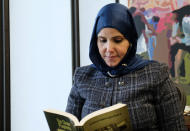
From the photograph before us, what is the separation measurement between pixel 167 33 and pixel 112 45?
1.87 metres

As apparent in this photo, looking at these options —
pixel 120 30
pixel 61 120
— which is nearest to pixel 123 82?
pixel 120 30

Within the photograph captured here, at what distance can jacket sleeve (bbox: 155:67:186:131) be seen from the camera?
1043mm

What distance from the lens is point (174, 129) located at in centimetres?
104

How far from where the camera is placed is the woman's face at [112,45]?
109 cm

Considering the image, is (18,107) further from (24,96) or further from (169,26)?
(169,26)

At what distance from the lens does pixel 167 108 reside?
1047 millimetres

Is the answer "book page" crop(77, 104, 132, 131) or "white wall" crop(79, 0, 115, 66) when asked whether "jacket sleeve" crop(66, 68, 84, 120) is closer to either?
"book page" crop(77, 104, 132, 131)

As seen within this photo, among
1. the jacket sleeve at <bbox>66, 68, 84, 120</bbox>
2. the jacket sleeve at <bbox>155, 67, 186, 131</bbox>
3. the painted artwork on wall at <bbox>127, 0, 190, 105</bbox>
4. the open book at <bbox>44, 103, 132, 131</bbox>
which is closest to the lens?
the open book at <bbox>44, 103, 132, 131</bbox>

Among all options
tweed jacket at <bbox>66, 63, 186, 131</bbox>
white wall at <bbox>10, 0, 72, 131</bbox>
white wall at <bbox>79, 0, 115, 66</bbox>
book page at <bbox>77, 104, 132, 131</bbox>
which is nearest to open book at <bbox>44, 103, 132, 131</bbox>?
book page at <bbox>77, 104, 132, 131</bbox>

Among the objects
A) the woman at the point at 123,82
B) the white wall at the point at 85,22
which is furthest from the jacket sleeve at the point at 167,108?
the white wall at the point at 85,22

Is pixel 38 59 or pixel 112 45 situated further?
pixel 38 59

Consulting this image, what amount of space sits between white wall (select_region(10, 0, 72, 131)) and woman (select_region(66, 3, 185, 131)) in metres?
1.09

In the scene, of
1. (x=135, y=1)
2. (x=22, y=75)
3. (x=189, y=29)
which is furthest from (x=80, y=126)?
(x=135, y=1)

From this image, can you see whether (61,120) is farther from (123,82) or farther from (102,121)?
(123,82)
